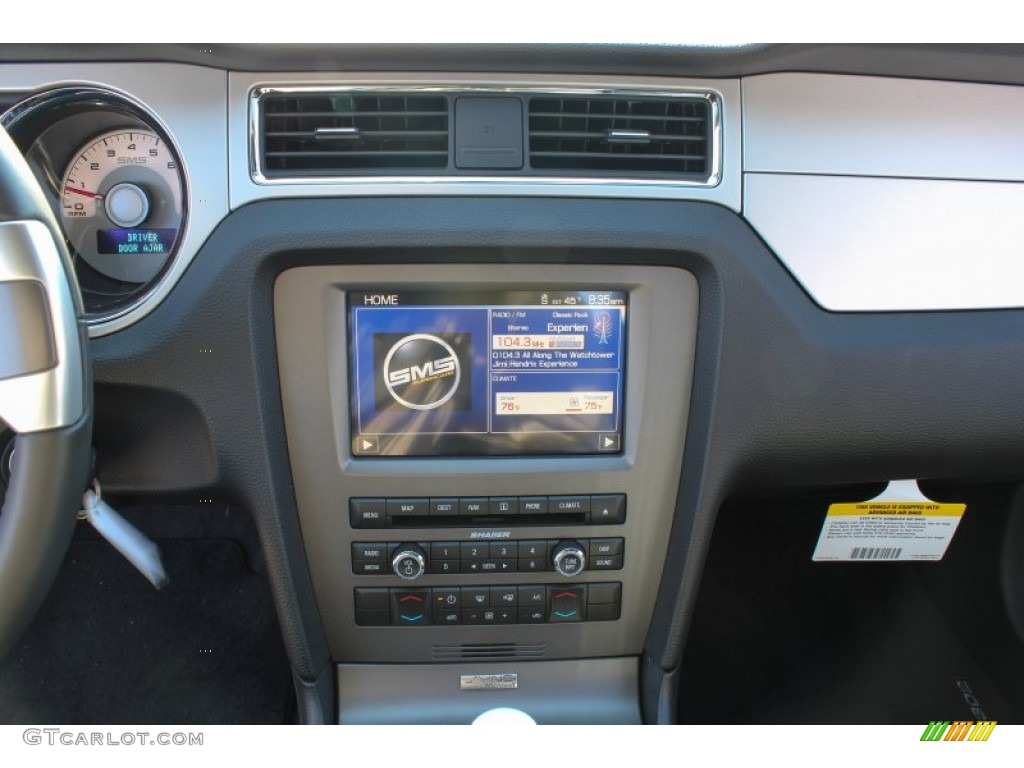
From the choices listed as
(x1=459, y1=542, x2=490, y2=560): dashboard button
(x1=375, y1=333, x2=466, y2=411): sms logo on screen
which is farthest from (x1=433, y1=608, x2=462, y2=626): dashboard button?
(x1=375, y1=333, x2=466, y2=411): sms logo on screen

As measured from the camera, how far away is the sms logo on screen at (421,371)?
123 cm

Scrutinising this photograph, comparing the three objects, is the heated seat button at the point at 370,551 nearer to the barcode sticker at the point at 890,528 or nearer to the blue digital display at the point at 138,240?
the blue digital display at the point at 138,240

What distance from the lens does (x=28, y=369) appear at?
2.80ft

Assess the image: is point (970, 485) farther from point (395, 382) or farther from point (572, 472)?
point (395, 382)

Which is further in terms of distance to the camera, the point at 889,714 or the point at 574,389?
the point at 889,714

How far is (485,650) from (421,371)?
20.3 inches

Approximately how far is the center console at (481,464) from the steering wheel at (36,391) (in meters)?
0.35

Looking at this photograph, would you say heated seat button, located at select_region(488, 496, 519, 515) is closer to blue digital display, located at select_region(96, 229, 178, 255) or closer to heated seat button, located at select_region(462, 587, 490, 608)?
heated seat button, located at select_region(462, 587, 490, 608)

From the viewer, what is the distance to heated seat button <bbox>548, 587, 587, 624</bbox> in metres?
1.37

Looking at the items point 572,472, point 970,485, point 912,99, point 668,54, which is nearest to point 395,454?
point 572,472

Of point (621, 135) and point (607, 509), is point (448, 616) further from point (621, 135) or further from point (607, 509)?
point (621, 135)

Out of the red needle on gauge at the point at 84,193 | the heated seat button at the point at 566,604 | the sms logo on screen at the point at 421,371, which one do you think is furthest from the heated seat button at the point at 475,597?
the red needle on gauge at the point at 84,193

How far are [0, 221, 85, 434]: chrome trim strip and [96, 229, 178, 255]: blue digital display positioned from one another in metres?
0.37

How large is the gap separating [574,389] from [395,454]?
295 millimetres
